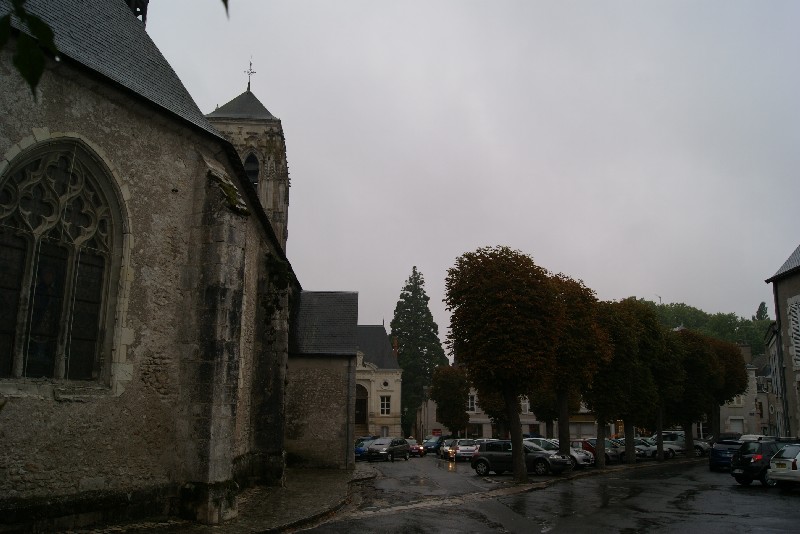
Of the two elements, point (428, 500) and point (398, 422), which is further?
point (398, 422)

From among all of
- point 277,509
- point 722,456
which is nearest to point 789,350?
point 722,456

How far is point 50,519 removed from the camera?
8.71 m

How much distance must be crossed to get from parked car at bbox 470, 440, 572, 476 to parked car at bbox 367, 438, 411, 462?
1062 cm

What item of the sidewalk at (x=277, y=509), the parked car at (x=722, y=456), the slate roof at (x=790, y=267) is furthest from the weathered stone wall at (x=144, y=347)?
the parked car at (x=722, y=456)

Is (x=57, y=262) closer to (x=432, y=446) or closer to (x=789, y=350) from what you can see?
(x=789, y=350)

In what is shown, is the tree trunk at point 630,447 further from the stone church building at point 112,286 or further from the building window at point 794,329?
the stone church building at point 112,286

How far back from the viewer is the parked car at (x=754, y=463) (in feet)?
63.1

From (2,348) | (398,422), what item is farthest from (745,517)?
(398,422)

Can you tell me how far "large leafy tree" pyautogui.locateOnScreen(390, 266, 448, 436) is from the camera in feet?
211

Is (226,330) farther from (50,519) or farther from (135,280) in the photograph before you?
(50,519)

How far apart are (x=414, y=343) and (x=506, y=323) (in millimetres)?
46235

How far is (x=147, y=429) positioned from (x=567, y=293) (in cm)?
1962

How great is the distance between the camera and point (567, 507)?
14273 mm

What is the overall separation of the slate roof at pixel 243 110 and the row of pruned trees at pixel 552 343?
44.7 feet
